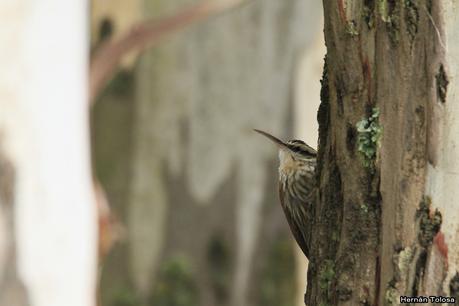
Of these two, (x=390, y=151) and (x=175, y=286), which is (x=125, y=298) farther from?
(x=390, y=151)

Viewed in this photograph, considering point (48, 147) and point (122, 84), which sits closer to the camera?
point (48, 147)

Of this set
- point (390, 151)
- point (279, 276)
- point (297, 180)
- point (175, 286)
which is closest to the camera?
point (390, 151)

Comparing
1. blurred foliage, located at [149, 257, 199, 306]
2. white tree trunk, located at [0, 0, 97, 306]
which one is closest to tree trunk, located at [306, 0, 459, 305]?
white tree trunk, located at [0, 0, 97, 306]

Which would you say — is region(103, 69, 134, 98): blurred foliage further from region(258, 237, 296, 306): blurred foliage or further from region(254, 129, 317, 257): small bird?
region(254, 129, 317, 257): small bird

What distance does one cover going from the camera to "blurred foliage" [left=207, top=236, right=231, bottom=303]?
8047mm

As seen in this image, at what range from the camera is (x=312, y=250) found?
279cm

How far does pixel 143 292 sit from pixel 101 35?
1764mm

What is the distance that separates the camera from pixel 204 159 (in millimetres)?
7961

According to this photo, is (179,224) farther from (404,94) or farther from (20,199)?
(404,94)

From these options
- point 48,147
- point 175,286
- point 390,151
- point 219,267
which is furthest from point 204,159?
point 390,151

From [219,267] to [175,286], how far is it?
327 millimetres

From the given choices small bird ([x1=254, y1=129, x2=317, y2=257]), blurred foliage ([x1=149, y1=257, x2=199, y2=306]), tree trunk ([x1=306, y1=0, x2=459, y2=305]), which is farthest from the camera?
blurred foliage ([x1=149, y1=257, x2=199, y2=306])

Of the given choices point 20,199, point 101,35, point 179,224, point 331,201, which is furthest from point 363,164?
point 179,224

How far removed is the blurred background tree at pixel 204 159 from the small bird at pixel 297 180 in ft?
12.6
